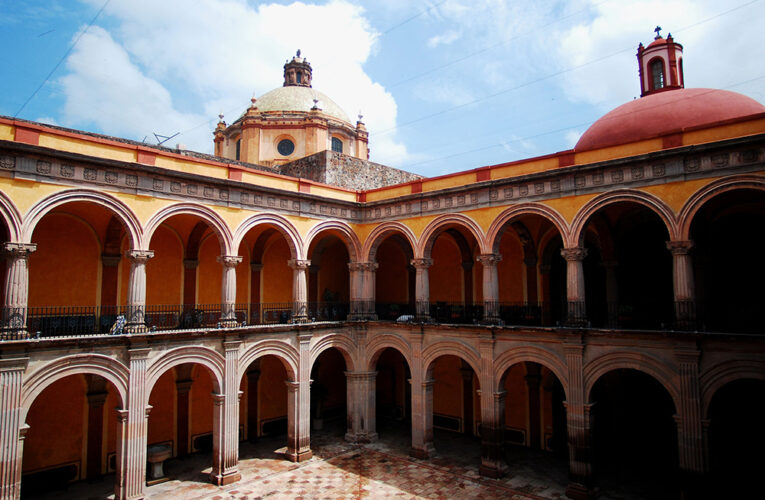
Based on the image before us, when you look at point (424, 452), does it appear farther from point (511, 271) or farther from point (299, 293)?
point (511, 271)

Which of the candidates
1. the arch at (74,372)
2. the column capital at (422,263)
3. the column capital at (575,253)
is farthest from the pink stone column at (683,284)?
the arch at (74,372)

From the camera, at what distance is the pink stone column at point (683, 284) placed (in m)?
11.2

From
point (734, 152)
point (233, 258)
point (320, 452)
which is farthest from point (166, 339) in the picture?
point (734, 152)

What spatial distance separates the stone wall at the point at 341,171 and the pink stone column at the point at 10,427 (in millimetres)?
11393

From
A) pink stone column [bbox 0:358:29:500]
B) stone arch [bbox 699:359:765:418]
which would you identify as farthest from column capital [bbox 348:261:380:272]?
stone arch [bbox 699:359:765:418]

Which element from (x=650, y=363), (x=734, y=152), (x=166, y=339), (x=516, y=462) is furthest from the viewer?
(x=516, y=462)

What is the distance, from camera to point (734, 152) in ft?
35.2

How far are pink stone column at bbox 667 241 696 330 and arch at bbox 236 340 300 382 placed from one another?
34.4ft

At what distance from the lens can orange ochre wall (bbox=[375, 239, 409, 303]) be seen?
66.8 feet

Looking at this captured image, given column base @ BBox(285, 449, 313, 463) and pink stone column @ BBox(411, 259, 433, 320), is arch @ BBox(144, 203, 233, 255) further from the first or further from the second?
column base @ BBox(285, 449, 313, 463)

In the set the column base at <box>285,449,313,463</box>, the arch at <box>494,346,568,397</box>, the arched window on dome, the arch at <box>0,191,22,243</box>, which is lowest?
the column base at <box>285,449,313,463</box>

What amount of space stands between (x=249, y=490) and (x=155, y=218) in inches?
297

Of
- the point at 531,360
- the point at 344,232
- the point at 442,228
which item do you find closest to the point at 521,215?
the point at 442,228

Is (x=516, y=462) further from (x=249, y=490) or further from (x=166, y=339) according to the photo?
(x=166, y=339)
